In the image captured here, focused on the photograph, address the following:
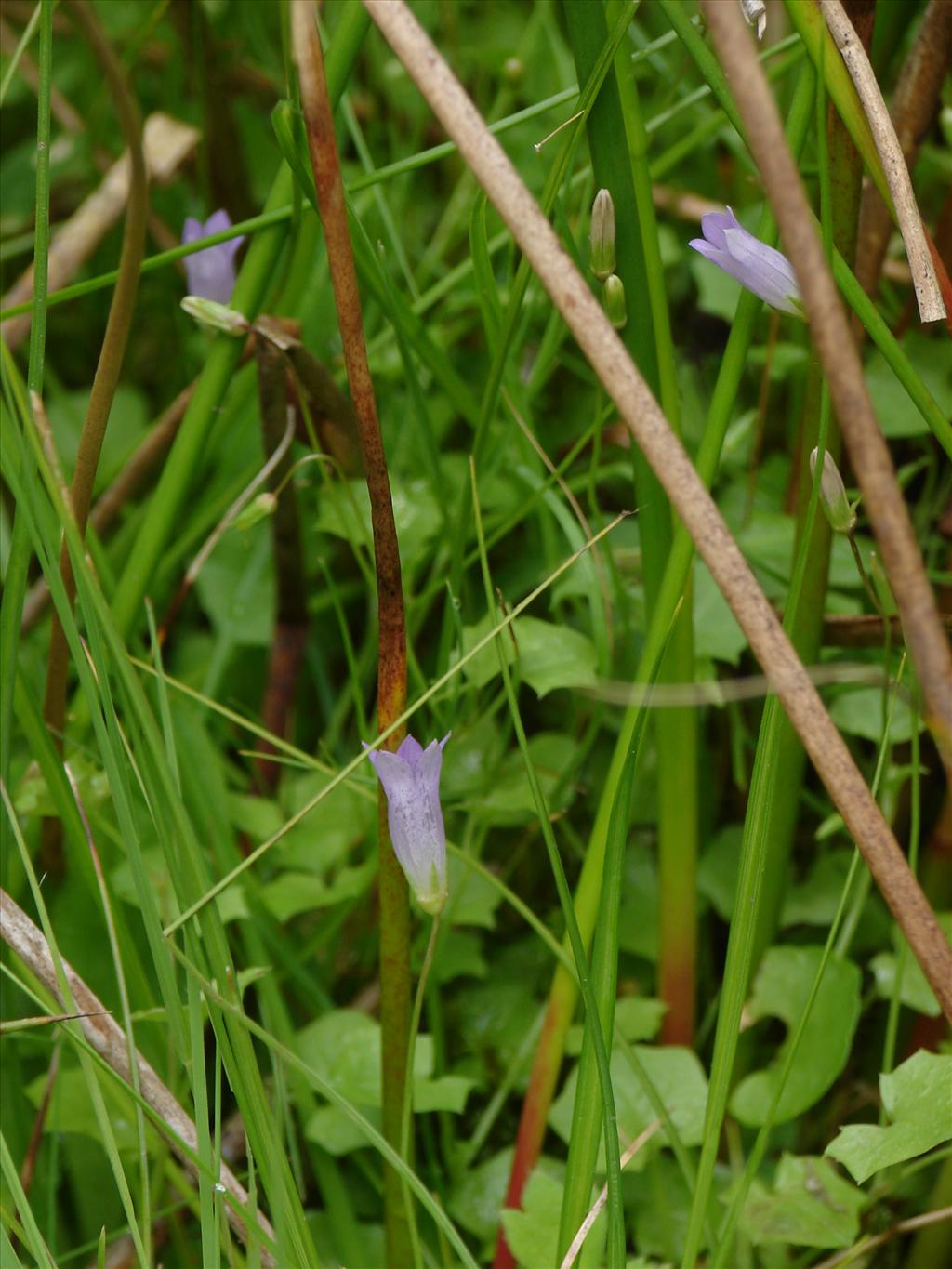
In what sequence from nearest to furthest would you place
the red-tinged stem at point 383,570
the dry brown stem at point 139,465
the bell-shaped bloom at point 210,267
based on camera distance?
the red-tinged stem at point 383,570, the bell-shaped bloom at point 210,267, the dry brown stem at point 139,465

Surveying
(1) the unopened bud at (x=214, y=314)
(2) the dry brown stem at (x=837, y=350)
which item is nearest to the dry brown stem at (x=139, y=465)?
(1) the unopened bud at (x=214, y=314)

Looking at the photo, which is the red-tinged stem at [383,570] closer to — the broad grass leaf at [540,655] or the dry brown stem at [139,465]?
the broad grass leaf at [540,655]

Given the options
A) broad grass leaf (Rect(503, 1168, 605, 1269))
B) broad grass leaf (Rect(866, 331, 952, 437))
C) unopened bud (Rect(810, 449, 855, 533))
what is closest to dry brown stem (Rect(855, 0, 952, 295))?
broad grass leaf (Rect(866, 331, 952, 437))

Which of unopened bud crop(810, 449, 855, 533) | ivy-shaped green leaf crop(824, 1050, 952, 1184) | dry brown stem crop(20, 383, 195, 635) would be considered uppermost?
dry brown stem crop(20, 383, 195, 635)

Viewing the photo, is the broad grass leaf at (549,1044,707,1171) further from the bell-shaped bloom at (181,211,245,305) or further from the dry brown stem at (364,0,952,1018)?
the bell-shaped bloom at (181,211,245,305)

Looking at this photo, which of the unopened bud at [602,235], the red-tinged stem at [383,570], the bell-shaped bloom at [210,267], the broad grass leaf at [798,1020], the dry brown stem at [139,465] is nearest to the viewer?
the red-tinged stem at [383,570]

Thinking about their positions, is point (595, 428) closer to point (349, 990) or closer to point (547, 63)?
point (349, 990)

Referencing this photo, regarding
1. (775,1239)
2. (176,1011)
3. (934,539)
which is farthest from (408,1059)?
(934,539)
